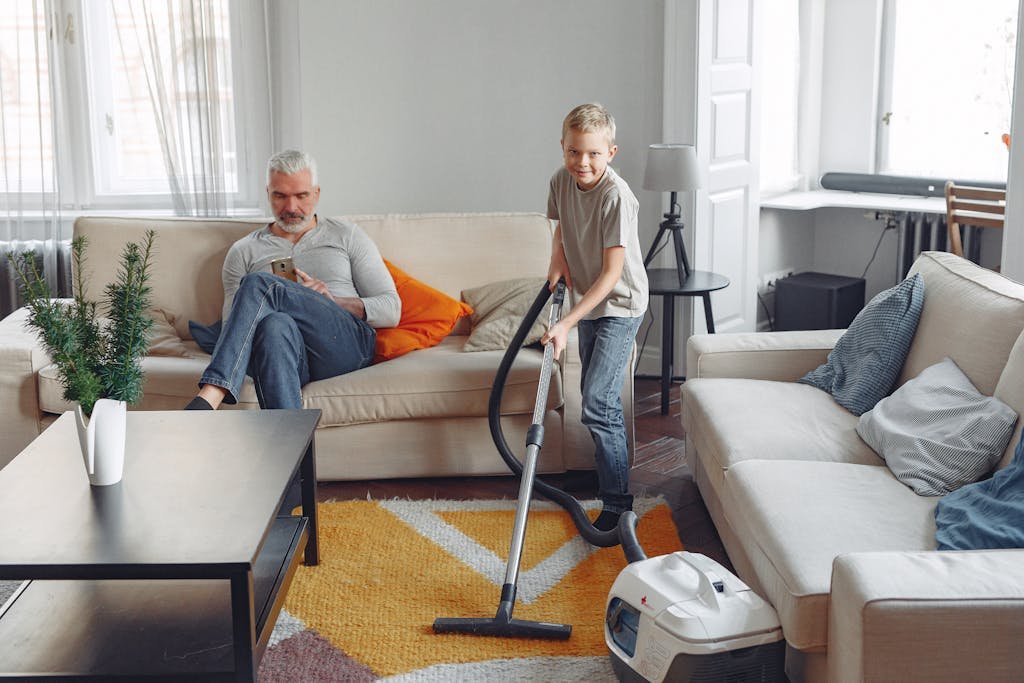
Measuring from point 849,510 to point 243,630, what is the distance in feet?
3.96

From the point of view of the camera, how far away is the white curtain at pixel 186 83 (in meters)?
4.57

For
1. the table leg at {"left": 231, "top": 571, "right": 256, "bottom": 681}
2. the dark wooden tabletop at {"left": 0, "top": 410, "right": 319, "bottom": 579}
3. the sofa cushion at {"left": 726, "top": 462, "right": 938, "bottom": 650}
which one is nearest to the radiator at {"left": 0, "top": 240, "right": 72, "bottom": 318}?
the dark wooden tabletop at {"left": 0, "top": 410, "right": 319, "bottom": 579}

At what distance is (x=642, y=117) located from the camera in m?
4.41

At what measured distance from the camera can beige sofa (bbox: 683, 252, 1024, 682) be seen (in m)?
1.76

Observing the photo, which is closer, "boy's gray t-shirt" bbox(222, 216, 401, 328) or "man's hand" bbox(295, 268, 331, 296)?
"man's hand" bbox(295, 268, 331, 296)

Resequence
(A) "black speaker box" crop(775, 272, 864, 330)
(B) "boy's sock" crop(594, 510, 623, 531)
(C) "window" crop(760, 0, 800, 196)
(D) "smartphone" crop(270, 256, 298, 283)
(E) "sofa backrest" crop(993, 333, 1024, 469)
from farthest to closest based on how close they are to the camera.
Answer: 1. (C) "window" crop(760, 0, 800, 196)
2. (A) "black speaker box" crop(775, 272, 864, 330)
3. (D) "smartphone" crop(270, 256, 298, 283)
4. (B) "boy's sock" crop(594, 510, 623, 531)
5. (E) "sofa backrest" crop(993, 333, 1024, 469)

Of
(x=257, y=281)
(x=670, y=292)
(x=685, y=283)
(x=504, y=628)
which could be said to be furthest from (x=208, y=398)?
(x=685, y=283)

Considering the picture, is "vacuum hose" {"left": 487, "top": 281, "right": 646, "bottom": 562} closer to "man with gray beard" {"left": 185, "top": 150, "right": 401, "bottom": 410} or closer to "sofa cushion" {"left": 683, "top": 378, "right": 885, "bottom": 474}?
"sofa cushion" {"left": 683, "top": 378, "right": 885, "bottom": 474}

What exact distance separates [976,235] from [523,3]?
2.25 m

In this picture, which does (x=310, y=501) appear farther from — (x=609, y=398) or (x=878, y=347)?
(x=878, y=347)

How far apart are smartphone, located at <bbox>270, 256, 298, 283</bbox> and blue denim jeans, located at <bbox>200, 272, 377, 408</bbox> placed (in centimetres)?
16

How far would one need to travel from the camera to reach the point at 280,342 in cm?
311

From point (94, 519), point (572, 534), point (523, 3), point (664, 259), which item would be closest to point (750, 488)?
point (572, 534)

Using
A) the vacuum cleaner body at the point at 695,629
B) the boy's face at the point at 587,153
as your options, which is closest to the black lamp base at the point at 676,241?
the boy's face at the point at 587,153
